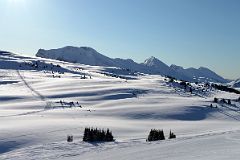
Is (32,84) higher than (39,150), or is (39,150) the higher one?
(32,84)

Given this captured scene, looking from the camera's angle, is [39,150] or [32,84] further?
[32,84]

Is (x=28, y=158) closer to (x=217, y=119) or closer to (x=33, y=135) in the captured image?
(x=33, y=135)

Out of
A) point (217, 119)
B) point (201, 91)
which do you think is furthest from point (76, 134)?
point (201, 91)

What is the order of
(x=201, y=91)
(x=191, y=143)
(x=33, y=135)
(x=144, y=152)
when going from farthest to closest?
1. (x=201, y=91)
2. (x=33, y=135)
3. (x=191, y=143)
4. (x=144, y=152)

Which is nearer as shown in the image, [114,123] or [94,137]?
[94,137]

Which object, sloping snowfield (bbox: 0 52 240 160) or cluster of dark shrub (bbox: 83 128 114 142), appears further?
cluster of dark shrub (bbox: 83 128 114 142)

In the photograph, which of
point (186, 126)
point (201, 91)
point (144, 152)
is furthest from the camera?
point (201, 91)

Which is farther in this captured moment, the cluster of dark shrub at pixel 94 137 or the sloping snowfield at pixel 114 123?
the cluster of dark shrub at pixel 94 137

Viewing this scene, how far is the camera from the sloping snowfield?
11664 millimetres

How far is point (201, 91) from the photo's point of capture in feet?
149

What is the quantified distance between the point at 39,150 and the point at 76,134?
4021 mm

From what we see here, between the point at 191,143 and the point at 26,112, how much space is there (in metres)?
15.0

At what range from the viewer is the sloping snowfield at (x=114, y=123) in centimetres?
1166

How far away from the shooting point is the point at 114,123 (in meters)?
21.5
